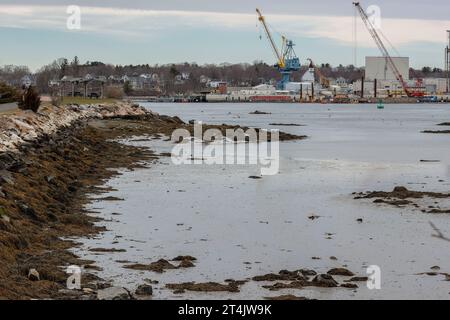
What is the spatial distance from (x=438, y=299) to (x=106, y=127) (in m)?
38.2

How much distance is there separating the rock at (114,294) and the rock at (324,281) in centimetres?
265

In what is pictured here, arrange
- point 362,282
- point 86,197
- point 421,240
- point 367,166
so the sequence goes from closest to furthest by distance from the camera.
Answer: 1. point 362,282
2. point 421,240
3. point 86,197
4. point 367,166

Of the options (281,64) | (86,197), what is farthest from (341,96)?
(86,197)

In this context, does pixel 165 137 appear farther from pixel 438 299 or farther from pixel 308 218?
pixel 438 299

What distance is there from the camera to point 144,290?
1059 centimetres

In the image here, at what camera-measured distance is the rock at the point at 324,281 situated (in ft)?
36.7

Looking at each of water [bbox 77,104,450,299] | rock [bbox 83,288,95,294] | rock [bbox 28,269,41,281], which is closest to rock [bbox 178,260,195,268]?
water [bbox 77,104,450,299]

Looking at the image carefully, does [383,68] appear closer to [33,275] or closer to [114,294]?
[33,275]

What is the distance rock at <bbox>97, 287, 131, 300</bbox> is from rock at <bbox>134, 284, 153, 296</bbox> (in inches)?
8.7

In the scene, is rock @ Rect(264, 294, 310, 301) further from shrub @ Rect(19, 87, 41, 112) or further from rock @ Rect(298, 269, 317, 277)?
shrub @ Rect(19, 87, 41, 112)

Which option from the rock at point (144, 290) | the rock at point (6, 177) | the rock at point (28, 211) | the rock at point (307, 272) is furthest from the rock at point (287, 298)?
the rock at point (6, 177)
